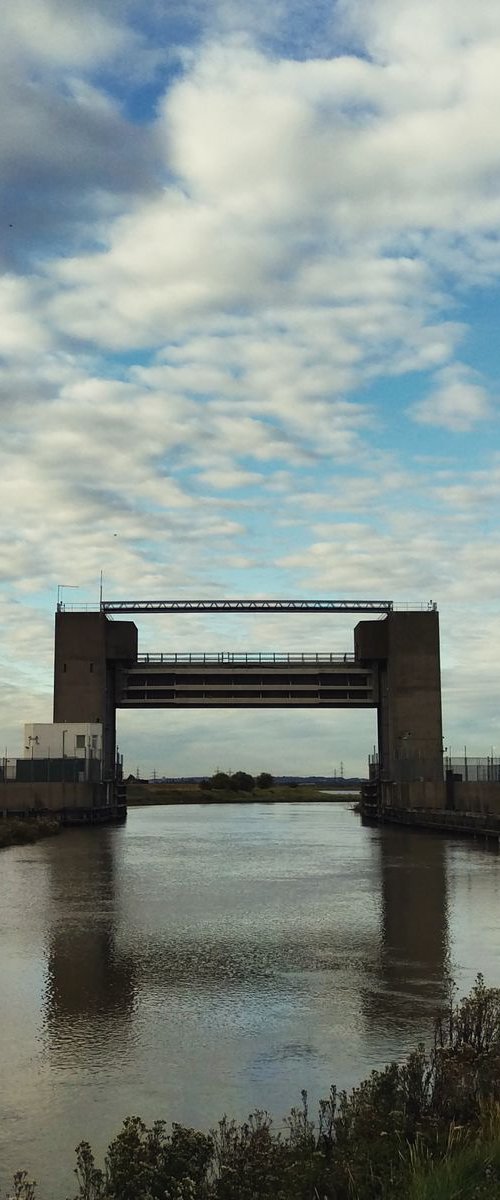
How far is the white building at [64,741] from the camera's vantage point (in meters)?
82.5

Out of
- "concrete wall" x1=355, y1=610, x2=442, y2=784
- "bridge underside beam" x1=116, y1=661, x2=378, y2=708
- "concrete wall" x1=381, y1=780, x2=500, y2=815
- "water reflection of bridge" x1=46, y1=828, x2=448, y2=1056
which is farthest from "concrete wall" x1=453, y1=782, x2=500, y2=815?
"water reflection of bridge" x1=46, y1=828, x2=448, y2=1056

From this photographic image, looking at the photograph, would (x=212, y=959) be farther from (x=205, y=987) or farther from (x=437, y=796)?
(x=437, y=796)

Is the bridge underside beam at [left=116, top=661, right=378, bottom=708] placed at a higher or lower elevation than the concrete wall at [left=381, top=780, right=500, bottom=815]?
higher

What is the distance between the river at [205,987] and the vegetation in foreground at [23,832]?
63.4 ft

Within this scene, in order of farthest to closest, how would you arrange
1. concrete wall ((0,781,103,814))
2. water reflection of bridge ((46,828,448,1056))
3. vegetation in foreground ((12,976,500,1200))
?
1. concrete wall ((0,781,103,814))
2. water reflection of bridge ((46,828,448,1056))
3. vegetation in foreground ((12,976,500,1200))

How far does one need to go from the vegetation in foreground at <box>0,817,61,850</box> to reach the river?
1932cm

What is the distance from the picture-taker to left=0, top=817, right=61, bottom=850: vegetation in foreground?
55250mm

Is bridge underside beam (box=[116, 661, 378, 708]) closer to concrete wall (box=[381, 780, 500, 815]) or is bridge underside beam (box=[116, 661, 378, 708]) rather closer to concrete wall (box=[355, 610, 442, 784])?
concrete wall (box=[355, 610, 442, 784])

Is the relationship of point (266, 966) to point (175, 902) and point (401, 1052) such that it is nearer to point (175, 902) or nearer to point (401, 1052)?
point (401, 1052)

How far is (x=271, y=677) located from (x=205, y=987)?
7145cm

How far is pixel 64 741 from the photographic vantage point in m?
83.1

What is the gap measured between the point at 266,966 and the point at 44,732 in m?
67.3

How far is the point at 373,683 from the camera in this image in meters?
90.2

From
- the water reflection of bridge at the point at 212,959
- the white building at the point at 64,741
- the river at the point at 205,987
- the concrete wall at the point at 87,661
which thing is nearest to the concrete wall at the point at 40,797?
the white building at the point at 64,741
